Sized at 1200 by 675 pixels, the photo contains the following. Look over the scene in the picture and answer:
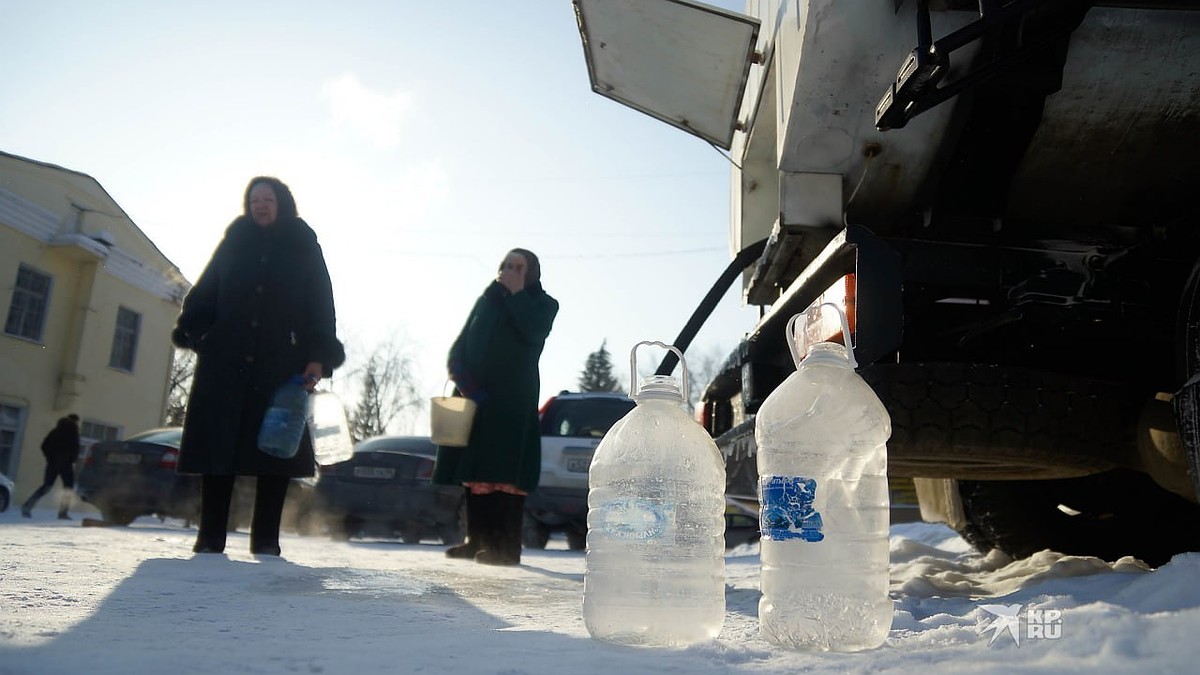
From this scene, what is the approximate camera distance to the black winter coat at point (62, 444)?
12.8m

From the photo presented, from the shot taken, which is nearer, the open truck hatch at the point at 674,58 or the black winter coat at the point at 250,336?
→ the open truck hatch at the point at 674,58

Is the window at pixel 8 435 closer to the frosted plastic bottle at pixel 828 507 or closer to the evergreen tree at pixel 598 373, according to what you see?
the frosted plastic bottle at pixel 828 507

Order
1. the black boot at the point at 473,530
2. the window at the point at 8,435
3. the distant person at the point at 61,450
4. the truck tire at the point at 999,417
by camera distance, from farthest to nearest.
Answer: the window at the point at 8,435 → the distant person at the point at 61,450 → the black boot at the point at 473,530 → the truck tire at the point at 999,417

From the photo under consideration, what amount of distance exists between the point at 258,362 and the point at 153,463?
20.4ft

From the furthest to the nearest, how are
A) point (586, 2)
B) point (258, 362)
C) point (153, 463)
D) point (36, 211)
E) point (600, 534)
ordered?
1. point (36, 211)
2. point (153, 463)
3. point (258, 362)
4. point (586, 2)
5. point (600, 534)

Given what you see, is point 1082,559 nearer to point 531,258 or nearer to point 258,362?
point 531,258

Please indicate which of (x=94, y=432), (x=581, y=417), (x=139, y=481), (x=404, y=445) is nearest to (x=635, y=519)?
(x=581, y=417)

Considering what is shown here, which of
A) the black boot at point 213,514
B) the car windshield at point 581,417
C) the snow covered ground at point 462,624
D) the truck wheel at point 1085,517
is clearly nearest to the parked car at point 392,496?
the car windshield at point 581,417

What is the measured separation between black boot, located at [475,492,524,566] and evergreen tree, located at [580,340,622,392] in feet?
154

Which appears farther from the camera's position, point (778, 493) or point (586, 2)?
point (586, 2)

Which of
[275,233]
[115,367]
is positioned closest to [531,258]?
[275,233]

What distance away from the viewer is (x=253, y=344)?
429 cm

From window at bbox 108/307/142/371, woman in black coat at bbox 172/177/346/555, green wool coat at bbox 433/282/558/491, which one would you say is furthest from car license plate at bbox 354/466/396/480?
window at bbox 108/307/142/371

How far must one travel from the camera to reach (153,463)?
31.2 ft
